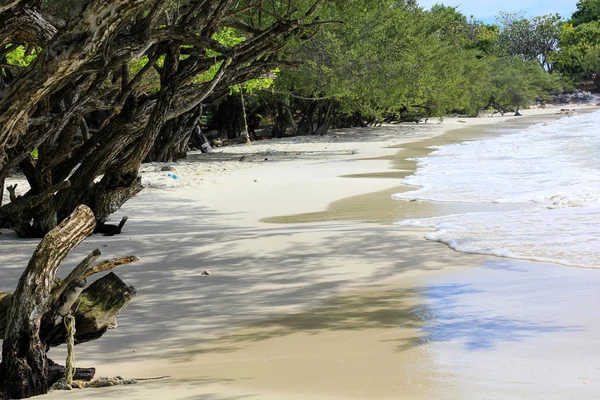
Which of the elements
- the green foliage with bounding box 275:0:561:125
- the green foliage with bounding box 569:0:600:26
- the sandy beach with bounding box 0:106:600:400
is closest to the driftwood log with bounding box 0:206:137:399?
the sandy beach with bounding box 0:106:600:400

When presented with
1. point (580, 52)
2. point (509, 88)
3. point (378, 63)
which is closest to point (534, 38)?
point (580, 52)

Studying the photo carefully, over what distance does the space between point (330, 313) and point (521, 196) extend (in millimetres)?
8341

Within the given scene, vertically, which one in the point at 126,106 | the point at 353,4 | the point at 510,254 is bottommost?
the point at 510,254

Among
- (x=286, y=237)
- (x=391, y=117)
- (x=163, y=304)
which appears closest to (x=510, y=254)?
(x=286, y=237)

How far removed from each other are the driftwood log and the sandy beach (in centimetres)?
22

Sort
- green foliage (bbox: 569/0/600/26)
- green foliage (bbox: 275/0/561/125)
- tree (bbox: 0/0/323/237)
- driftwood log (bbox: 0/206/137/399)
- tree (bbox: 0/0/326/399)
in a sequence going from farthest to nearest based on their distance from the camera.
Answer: green foliage (bbox: 569/0/600/26), green foliage (bbox: 275/0/561/125), tree (bbox: 0/0/323/237), tree (bbox: 0/0/326/399), driftwood log (bbox: 0/206/137/399)

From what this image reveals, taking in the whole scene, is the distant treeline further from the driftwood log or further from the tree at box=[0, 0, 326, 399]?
the driftwood log

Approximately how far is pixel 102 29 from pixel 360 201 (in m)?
10.1

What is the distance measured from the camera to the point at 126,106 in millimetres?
9875

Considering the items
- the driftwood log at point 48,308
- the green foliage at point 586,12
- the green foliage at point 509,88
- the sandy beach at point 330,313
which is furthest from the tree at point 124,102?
the green foliage at point 586,12

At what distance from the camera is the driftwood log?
14.7ft

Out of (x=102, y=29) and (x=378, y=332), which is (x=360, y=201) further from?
(x=102, y=29)

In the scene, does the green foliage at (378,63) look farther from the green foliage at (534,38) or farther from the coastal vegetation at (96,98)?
the green foliage at (534,38)

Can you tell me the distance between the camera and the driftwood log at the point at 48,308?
4.48 m
